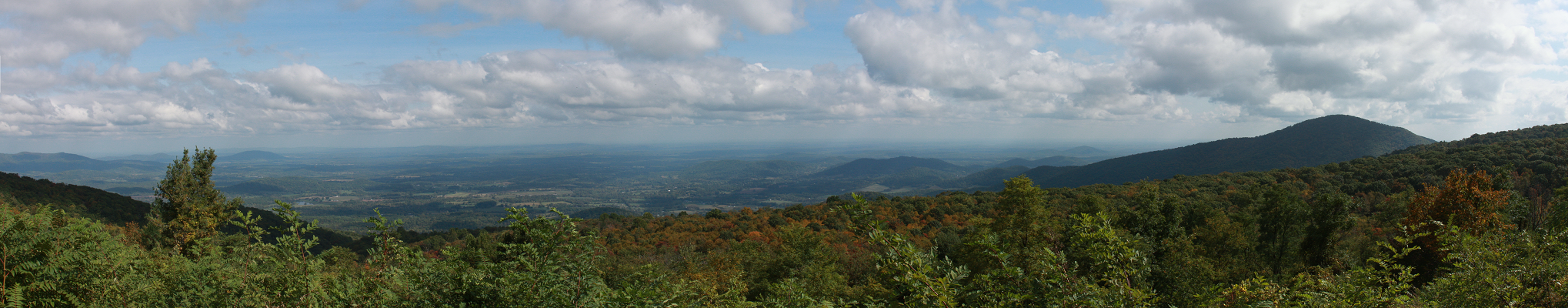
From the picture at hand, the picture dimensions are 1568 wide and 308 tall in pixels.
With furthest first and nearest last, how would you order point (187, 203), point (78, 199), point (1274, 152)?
point (1274, 152)
point (78, 199)
point (187, 203)

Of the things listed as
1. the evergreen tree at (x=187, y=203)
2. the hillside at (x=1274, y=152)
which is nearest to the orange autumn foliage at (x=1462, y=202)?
the evergreen tree at (x=187, y=203)

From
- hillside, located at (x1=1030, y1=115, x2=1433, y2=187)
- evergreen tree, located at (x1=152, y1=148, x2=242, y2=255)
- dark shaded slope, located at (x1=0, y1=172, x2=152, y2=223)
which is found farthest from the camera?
hillside, located at (x1=1030, y1=115, x2=1433, y2=187)

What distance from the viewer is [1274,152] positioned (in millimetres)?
135250

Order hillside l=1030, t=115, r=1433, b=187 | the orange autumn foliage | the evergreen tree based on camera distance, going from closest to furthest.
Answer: the orange autumn foliage < the evergreen tree < hillside l=1030, t=115, r=1433, b=187

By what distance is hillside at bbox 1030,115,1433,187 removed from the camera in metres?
129

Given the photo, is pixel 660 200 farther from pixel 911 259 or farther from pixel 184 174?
pixel 911 259

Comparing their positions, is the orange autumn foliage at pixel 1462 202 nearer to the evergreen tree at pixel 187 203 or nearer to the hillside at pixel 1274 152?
the evergreen tree at pixel 187 203

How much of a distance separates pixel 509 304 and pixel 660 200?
186m

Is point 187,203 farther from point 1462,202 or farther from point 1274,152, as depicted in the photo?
point 1274,152

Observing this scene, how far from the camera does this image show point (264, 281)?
18.0 feet

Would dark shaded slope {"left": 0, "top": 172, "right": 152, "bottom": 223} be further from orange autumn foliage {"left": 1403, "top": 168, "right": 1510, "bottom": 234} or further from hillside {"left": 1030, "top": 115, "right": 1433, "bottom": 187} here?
hillside {"left": 1030, "top": 115, "right": 1433, "bottom": 187}

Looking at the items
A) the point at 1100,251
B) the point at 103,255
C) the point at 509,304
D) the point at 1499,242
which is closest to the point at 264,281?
the point at 103,255

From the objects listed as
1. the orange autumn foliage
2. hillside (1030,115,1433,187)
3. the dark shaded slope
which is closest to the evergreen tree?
the dark shaded slope

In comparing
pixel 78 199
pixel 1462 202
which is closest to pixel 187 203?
pixel 78 199
